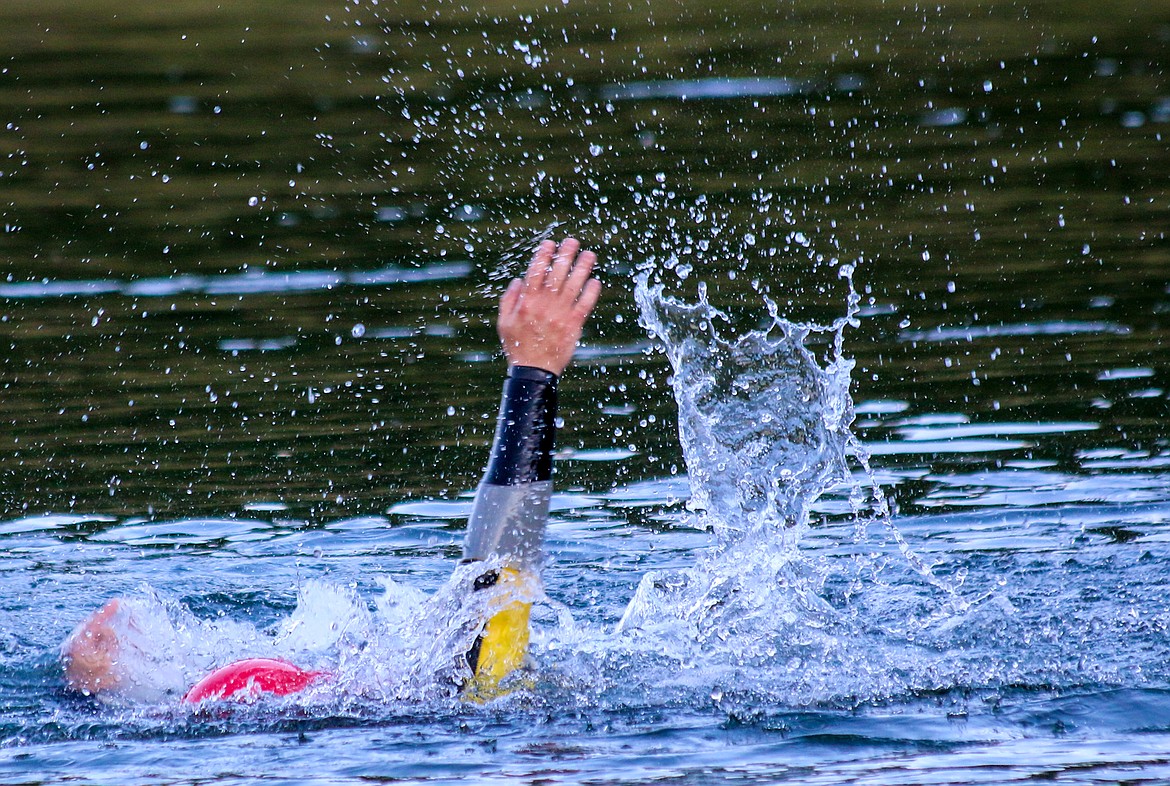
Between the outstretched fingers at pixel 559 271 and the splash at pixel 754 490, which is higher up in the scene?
the outstretched fingers at pixel 559 271

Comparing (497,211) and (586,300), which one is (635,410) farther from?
(497,211)

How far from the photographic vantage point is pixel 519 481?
5.16 meters

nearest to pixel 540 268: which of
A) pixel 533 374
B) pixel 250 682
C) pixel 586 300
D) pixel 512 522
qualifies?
pixel 586 300

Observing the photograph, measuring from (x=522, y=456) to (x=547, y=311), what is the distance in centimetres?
47

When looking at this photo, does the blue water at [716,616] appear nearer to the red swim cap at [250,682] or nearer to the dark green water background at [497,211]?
the red swim cap at [250,682]

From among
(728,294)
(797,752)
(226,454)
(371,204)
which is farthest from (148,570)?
(371,204)

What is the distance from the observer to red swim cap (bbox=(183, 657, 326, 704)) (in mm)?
5020

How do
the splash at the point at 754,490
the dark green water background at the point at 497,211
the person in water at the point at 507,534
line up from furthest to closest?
the dark green water background at the point at 497,211, the splash at the point at 754,490, the person in water at the point at 507,534

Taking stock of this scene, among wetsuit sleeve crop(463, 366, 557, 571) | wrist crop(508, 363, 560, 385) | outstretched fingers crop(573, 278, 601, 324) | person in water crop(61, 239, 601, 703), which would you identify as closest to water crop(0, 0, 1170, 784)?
person in water crop(61, 239, 601, 703)

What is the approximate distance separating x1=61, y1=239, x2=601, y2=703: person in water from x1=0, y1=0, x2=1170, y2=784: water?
0.12 m

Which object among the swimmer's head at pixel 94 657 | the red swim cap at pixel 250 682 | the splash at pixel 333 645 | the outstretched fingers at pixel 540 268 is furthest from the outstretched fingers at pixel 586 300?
the swimmer's head at pixel 94 657

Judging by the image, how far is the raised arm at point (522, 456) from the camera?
16.7 feet

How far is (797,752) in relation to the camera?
460 centimetres

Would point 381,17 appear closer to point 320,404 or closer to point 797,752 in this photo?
point 320,404
